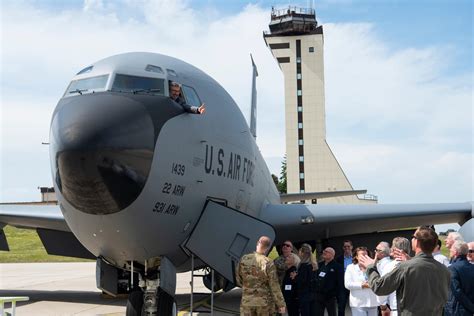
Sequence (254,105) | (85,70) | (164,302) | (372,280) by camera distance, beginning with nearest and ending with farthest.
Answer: (372,280) < (164,302) < (85,70) < (254,105)

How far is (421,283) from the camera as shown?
4984 mm

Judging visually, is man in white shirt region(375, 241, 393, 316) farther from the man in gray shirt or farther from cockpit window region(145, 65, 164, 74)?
cockpit window region(145, 65, 164, 74)

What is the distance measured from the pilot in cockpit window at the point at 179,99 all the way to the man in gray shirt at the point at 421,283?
13.5ft

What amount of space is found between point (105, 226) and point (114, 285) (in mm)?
2400

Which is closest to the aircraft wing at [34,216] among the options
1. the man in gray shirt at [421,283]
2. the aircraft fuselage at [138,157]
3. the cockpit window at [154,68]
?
the aircraft fuselage at [138,157]

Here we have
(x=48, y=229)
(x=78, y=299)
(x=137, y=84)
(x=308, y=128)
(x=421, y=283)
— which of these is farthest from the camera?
(x=308, y=128)

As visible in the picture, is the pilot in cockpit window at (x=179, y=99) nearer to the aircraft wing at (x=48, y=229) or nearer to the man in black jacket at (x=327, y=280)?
the man in black jacket at (x=327, y=280)

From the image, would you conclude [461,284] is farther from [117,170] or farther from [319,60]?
[319,60]

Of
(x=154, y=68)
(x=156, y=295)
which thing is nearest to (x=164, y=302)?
(x=156, y=295)

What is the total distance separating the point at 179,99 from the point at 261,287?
9.93 ft

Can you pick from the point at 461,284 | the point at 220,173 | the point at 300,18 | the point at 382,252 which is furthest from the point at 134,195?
the point at 300,18

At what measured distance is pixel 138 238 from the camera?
771 cm

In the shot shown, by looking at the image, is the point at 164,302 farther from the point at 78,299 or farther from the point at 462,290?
the point at 78,299

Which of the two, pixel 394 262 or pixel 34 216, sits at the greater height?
pixel 34 216
